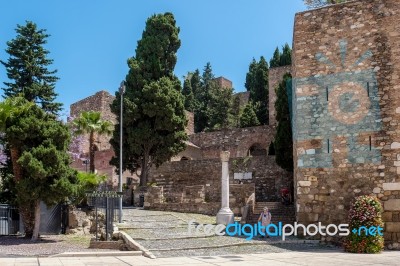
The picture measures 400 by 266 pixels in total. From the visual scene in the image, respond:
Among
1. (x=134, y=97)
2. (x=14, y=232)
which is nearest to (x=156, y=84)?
(x=134, y=97)

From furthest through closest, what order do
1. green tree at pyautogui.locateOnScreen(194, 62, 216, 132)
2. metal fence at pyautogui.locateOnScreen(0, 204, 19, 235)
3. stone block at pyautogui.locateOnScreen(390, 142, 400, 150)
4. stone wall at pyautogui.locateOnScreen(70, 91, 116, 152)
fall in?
1. green tree at pyautogui.locateOnScreen(194, 62, 216, 132)
2. stone wall at pyautogui.locateOnScreen(70, 91, 116, 152)
3. metal fence at pyautogui.locateOnScreen(0, 204, 19, 235)
4. stone block at pyautogui.locateOnScreen(390, 142, 400, 150)

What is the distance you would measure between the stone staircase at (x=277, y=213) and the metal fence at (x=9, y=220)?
8.84 metres

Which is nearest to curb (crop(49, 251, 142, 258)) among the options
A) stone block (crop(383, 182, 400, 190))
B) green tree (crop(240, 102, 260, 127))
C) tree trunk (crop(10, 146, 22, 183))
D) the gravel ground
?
the gravel ground

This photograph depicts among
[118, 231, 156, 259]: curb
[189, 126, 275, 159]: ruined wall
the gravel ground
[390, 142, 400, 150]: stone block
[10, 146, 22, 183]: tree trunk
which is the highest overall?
[189, 126, 275, 159]: ruined wall

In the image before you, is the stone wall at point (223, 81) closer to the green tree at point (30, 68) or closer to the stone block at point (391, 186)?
the green tree at point (30, 68)

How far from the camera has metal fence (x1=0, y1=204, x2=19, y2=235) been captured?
15.6 meters

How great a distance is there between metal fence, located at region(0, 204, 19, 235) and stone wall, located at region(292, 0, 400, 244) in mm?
9980

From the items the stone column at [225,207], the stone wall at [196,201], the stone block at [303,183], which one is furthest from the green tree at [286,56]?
the stone block at [303,183]

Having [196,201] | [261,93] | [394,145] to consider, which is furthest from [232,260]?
[261,93]

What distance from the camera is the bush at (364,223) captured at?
11.9 m

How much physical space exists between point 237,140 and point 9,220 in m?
23.5

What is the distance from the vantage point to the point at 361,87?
1383 cm

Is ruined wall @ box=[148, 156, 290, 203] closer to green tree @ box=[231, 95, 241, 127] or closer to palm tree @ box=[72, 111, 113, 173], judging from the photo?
palm tree @ box=[72, 111, 113, 173]

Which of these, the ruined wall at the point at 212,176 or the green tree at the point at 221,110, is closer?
the ruined wall at the point at 212,176
